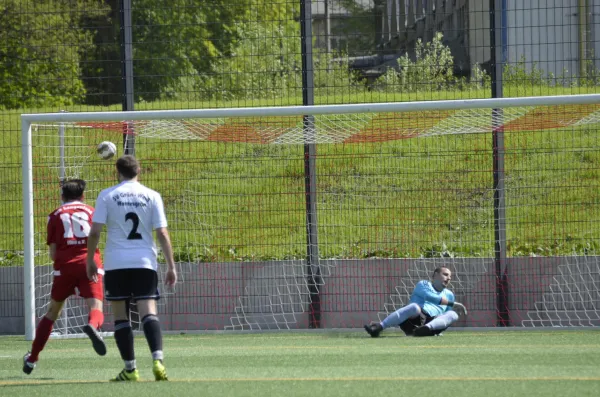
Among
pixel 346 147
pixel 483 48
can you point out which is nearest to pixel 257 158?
pixel 346 147

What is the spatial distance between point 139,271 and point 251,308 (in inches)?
202

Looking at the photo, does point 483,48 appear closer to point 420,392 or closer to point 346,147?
point 346,147

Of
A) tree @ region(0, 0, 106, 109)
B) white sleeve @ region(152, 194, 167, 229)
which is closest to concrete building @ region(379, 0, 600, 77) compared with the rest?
tree @ region(0, 0, 106, 109)

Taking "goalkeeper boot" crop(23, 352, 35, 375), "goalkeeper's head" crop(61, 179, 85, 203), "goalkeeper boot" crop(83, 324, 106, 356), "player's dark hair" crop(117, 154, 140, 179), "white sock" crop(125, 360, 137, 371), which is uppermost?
"player's dark hair" crop(117, 154, 140, 179)

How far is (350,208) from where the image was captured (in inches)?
485

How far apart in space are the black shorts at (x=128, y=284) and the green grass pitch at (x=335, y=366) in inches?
25.2

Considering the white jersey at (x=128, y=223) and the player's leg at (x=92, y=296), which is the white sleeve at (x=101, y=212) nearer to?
the white jersey at (x=128, y=223)

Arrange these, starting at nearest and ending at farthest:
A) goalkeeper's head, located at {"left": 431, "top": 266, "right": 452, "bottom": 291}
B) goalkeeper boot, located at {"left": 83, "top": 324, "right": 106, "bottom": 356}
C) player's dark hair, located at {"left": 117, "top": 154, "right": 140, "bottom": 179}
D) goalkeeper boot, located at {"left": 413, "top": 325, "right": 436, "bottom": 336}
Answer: player's dark hair, located at {"left": 117, "top": 154, "right": 140, "bottom": 179}, goalkeeper boot, located at {"left": 83, "top": 324, "right": 106, "bottom": 356}, goalkeeper boot, located at {"left": 413, "top": 325, "right": 436, "bottom": 336}, goalkeeper's head, located at {"left": 431, "top": 266, "right": 452, "bottom": 291}

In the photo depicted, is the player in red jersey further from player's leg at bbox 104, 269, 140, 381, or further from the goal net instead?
the goal net

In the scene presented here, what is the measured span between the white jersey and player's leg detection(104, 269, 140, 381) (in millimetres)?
73

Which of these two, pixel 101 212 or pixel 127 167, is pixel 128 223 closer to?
pixel 101 212

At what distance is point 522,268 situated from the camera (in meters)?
11.2

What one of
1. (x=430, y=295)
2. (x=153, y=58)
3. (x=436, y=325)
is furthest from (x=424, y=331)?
(x=153, y=58)

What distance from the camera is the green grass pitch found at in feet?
20.0
